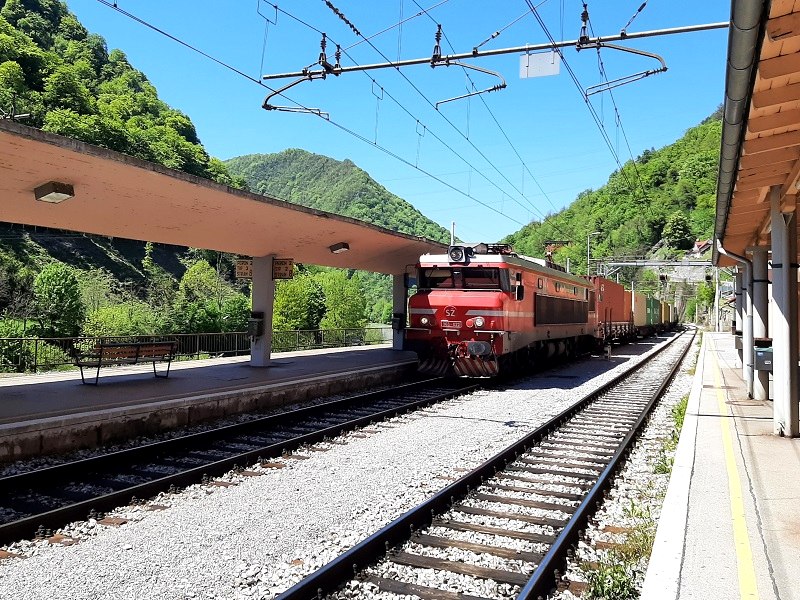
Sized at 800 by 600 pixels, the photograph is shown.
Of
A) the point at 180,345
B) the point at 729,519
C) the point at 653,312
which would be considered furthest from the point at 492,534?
the point at 653,312

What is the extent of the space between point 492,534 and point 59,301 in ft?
126

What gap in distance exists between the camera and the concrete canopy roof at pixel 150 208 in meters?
8.34

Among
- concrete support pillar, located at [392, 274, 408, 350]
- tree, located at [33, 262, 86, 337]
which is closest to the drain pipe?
concrete support pillar, located at [392, 274, 408, 350]

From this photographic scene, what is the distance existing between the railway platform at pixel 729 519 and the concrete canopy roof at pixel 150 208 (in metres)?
7.85

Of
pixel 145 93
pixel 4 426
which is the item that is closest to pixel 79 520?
pixel 4 426

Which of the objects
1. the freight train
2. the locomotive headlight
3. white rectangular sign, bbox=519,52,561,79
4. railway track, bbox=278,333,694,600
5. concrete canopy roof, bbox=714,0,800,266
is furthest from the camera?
the locomotive headlight

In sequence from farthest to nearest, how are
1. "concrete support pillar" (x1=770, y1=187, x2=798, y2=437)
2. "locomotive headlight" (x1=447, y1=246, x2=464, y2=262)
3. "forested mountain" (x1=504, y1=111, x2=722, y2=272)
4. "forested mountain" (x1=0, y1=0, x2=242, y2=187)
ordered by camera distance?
1. "forested mountain" (x1=504, y1=111, x2=722, y2=272)
2. "forested mountain" (x1=0, y1=0, x2=242, y2=187)
3. "locomotive headlight" (x1=447, y1=246, x2=464, y2=262)
4. "concrete support pillar" (x1=770, y1=187, x2=798, y2=437)

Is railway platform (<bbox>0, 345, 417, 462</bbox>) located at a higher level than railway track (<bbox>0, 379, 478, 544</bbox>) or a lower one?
higher

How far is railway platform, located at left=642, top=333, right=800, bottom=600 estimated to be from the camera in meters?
3.91

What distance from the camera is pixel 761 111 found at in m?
5.49

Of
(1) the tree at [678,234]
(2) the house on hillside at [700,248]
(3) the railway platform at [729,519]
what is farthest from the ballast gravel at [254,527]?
(1) the tree at [678,234]

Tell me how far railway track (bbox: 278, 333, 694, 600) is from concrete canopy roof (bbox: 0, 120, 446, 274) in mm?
6198

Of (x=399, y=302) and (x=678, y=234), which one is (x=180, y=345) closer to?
(x=399, y=302)

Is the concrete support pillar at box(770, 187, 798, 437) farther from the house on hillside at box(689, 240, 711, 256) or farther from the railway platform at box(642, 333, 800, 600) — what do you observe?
the house on hillside at box(689, 240, 711, 256)
